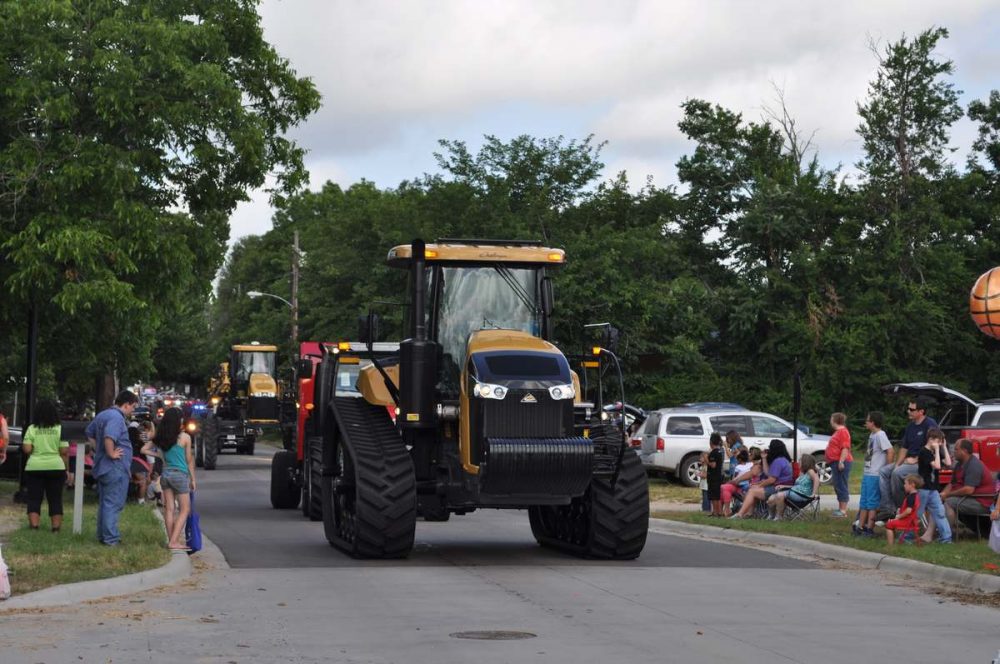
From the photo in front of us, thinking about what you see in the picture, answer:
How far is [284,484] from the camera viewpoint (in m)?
25.7

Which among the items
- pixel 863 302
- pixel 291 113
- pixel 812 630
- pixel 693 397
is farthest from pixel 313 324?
pixel 812 630

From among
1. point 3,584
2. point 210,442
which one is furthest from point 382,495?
point 210,442

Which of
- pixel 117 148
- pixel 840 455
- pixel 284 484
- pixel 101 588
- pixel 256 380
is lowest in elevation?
pixel 101 588

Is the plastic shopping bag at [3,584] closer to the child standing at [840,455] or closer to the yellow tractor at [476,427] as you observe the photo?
the yellow tractor at [476,427]

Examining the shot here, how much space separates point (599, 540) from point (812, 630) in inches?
209

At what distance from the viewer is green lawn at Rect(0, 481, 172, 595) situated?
13312mm

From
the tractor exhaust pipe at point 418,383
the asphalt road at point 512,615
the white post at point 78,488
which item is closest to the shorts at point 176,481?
the asphalt road at point 512,615

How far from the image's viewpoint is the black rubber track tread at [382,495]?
51.6 ft

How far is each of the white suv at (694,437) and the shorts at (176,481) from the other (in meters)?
18.1

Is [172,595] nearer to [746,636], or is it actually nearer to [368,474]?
[368,474]

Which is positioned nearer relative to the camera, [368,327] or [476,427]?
[476,427]

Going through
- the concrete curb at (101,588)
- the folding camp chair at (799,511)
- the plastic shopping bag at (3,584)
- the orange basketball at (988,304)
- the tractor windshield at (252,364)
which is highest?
the tractor windshield at (252,364)

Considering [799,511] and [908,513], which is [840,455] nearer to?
[799,511]

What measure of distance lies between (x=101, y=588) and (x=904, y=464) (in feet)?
34.7
